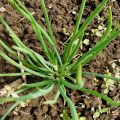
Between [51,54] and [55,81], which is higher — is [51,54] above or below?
above

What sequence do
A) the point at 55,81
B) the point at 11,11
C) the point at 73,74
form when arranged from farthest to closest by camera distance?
the point at 11,11 → the point at 73,74 → the point at 55,81

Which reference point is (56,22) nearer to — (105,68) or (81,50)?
(81,50)

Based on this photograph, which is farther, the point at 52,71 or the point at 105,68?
the point at 105,68

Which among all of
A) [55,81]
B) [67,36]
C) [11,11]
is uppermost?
[11,11]

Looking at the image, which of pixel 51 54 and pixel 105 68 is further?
pixel 105 68

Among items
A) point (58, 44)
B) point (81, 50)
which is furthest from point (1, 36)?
point (81, 50)

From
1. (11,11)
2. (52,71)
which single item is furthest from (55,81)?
(11,11)

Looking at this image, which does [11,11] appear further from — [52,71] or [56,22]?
[52,71]

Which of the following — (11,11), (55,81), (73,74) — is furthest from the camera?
(11,11)

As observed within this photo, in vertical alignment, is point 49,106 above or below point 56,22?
below
